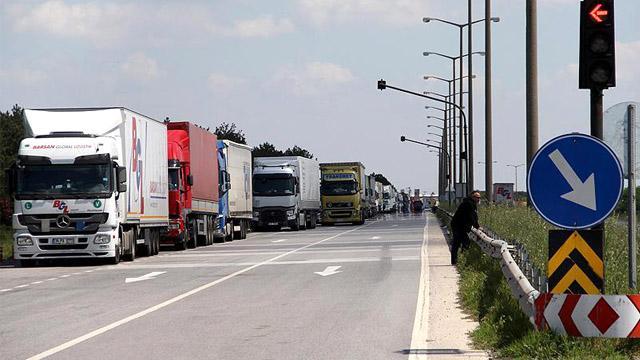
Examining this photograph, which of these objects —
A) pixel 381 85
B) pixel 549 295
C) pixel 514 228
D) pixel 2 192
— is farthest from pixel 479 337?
pixel 2 192

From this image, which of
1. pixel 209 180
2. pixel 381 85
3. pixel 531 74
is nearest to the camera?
pixel 531 74

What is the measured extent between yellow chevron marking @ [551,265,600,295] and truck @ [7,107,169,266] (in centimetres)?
1990

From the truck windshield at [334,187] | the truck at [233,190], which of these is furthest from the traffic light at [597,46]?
the truck windshield at [334,187]

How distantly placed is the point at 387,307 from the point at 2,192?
3775 inches

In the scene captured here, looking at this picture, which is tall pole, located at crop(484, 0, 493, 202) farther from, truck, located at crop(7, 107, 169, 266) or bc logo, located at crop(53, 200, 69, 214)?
bc logo, located at crop(53, 200, 69, 214)

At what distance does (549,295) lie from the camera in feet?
40.6

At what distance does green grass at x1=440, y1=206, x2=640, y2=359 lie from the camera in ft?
38.5

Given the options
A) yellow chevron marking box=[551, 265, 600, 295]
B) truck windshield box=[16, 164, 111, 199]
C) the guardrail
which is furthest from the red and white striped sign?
truck windshield box=[16, 164, 111, 199]

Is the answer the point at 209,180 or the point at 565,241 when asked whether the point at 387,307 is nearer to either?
the point at 565,241

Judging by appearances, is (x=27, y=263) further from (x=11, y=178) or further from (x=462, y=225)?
(x=462, y=225)

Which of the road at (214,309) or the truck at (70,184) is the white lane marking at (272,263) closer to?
the road at (214,309)

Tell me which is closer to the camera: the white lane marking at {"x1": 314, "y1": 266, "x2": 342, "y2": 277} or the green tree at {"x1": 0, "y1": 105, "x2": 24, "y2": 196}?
the white lane marking at {"x1": 314, "y1": 266, "x2": 342, "y2": 277}

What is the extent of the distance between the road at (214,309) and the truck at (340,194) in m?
46.8

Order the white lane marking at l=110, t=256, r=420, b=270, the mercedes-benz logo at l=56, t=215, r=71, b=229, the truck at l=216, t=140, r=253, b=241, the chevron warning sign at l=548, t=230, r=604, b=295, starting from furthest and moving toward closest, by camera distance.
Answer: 1. the truck at l=216, t=140, r=253, b=241
2. the mercedes-benz logo at l=56, t=215, r=71, b=229
3. the white lane marking at l=110, t=256, r=420, b=270
4. the chevron warning sign at l=548, t=230, r=604, b=295
